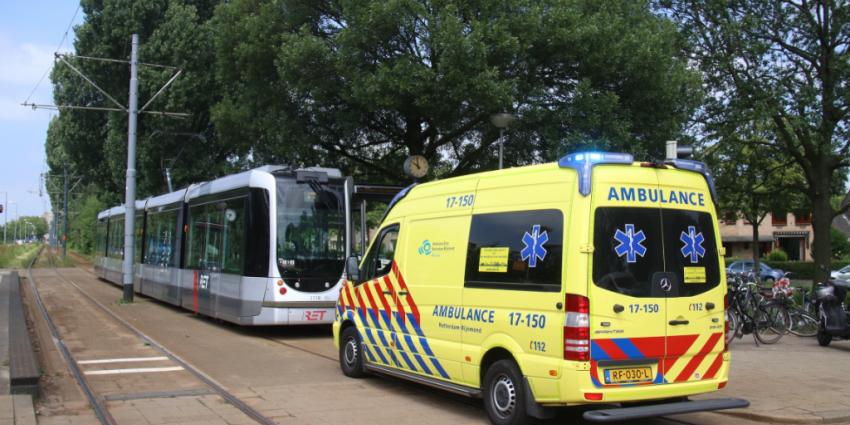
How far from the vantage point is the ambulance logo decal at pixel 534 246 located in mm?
6506

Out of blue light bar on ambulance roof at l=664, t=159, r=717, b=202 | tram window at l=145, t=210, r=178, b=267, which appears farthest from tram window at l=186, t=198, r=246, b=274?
blue light bar on ambulance roof at l=664, t=159, r=717, b=202

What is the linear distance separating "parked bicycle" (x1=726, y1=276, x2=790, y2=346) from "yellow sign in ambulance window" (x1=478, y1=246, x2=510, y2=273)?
716 cm

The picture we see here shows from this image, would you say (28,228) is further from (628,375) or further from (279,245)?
(628,375)

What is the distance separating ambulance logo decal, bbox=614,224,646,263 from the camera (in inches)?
247

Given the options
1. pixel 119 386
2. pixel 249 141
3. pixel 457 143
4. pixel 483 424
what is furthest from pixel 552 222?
pixel 249 141

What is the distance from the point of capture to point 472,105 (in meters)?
16.0

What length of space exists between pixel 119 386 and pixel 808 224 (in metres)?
58.0

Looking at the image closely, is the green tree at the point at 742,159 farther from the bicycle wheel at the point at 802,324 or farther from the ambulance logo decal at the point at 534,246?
the ambulance logo decal at the point at 534,246

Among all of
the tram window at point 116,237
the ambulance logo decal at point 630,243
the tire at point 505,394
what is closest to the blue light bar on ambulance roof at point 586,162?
the ambulance logo decal at point 630,243

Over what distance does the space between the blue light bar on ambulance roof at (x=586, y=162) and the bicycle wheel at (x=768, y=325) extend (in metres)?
8.01

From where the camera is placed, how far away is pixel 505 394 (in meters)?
6.76

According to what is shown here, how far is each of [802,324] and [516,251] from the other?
30.0 feet

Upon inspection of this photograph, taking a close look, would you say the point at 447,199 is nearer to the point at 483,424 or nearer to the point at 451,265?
the point at 451,265

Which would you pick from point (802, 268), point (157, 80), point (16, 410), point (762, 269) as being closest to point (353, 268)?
point (16, 410)
